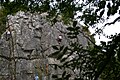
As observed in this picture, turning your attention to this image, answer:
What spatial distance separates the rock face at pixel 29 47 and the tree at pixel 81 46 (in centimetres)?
1054

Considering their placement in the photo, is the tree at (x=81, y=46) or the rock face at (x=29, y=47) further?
the rock face at (x=29, y=47)

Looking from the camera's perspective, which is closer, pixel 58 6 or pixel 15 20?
pixel 58 6

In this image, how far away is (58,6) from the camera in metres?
2.05

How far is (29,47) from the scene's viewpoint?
45.9 ft

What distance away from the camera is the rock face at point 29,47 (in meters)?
13.2

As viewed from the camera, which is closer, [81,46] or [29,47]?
[81,46]

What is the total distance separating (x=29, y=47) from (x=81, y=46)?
1206 centimetres

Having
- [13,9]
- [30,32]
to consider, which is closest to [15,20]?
[30,32]

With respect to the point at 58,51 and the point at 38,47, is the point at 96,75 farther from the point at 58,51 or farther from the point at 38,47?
the point at 38,47

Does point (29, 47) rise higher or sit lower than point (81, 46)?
higher

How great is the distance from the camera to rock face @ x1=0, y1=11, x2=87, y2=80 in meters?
13.2

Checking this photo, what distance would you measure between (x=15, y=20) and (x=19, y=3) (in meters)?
12.7

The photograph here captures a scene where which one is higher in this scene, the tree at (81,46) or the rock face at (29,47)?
the rock face at (29,47)

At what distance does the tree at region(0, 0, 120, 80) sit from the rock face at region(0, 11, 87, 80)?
10.5m
